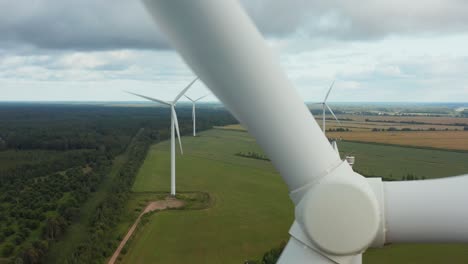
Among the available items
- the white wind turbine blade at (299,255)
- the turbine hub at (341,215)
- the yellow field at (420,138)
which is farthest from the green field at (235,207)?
the turbine hub at (341,215)

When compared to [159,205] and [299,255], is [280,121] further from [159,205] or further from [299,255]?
[159,205]

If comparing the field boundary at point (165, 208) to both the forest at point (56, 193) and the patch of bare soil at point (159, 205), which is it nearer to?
the patch of bare soil at point (159, 205)

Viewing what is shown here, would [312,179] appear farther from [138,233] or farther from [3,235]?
[3,235]

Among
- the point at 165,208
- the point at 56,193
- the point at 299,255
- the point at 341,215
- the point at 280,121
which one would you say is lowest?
the point at 165,208

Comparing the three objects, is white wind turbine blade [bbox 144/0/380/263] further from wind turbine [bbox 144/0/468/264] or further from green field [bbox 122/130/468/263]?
green field [bbox 122/130/468/263]

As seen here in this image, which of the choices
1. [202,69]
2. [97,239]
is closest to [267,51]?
[202,69]

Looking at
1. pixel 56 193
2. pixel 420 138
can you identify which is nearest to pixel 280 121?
pixel 56 193
